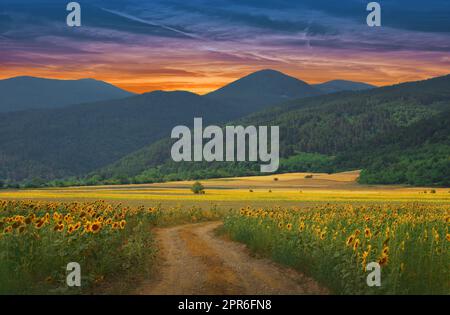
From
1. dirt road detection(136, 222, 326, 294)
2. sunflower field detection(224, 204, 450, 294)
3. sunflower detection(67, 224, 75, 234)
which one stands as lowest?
dirt road detection(136, 222, 326, 294)

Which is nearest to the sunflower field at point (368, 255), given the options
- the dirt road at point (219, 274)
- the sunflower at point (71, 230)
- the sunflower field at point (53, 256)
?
the dirt road at point (219, 274)

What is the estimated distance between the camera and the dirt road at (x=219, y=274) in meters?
15.9

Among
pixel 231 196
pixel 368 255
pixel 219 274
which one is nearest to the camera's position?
pixel 368 255

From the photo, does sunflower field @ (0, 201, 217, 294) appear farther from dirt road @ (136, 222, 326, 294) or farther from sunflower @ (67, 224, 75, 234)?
dirt road @ (136, 222, 326, 294)

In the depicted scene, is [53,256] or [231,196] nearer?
[53,256]

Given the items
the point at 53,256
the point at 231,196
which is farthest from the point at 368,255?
the point at 231,196

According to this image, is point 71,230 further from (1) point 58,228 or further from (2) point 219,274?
(2) point 219,274

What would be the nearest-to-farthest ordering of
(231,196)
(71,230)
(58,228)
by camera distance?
1. (58,228)
2. (71,230)
3. (231,196)

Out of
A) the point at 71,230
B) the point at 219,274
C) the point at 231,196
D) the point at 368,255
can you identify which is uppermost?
the point at 71,230

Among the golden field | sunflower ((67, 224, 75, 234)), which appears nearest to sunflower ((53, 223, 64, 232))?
sunflower ((67, 224, 75, 234))

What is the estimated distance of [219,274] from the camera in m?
18.0

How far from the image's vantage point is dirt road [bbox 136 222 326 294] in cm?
1588
